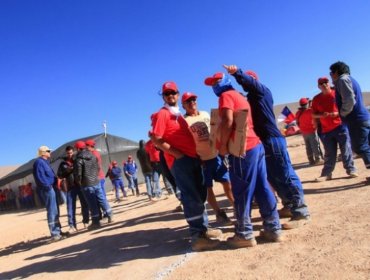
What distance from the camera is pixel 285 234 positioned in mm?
4426

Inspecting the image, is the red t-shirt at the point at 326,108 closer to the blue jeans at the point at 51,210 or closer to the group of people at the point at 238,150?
the group of people at the point at 238,150

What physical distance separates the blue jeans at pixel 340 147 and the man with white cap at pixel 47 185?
18.5ft

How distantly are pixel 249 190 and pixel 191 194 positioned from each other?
0.83 meters

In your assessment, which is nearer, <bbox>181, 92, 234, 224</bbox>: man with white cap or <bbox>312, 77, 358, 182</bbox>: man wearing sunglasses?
<bbox>181, 92, 234, 224</bbox>: man with white cap

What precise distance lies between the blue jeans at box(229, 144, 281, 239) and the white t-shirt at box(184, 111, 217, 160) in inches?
35.6

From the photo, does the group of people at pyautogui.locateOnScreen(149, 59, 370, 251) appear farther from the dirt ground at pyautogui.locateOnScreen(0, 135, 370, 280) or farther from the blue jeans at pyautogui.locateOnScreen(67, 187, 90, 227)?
the blue jeans at pyautogui.locateOnScreen(67, 187, 90, 227)

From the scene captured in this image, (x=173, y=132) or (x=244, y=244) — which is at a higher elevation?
(x=173, y=132)

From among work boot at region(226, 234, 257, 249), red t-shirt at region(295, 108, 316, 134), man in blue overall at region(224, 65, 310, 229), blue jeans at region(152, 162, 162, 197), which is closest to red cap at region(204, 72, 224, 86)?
man in blue overall at region(224, 65, 310, 229)

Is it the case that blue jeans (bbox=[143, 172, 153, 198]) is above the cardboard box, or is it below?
below

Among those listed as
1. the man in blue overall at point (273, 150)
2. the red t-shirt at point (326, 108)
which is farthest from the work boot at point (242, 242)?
the red t-shirt at point (326, 108)

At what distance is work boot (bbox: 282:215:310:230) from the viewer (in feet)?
15.2

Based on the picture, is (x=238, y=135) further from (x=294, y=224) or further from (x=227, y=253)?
(x=294, y=224)

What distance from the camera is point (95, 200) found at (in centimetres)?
870

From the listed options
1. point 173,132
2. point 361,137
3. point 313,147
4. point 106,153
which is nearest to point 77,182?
point 173,132
